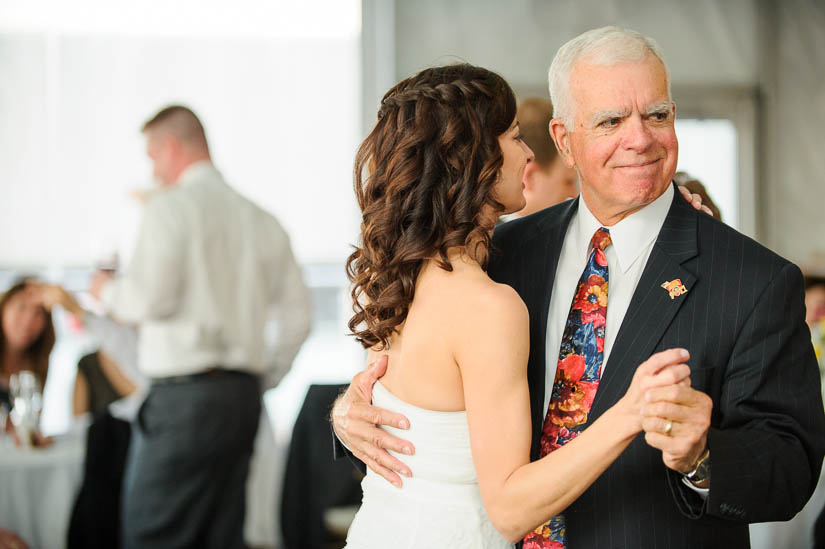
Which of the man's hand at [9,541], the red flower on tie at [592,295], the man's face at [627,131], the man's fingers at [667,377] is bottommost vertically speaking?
the man's hand at [9,541]

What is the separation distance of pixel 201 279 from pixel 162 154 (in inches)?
23.1

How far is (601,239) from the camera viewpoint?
1.76 meters

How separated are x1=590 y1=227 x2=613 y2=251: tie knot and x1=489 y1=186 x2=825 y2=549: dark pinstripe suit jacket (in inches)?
4.7

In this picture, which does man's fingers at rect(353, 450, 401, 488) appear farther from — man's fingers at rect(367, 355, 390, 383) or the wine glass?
the wine glass

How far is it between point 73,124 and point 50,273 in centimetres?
100

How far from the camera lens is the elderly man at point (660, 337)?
145 cm

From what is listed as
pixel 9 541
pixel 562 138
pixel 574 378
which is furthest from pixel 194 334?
pixel 574 378

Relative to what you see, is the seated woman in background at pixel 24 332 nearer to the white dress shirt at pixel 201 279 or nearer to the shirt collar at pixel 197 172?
the white dress shirt at pixel 201 279

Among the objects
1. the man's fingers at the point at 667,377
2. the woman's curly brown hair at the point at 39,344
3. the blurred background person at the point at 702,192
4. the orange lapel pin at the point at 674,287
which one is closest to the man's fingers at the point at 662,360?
the man's fingers at the point at 667,377

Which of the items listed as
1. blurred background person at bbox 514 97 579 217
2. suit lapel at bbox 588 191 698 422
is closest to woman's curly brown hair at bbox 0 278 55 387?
blurred background person at bbox 514 97 579 217

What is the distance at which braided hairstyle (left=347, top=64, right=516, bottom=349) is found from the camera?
1546mm

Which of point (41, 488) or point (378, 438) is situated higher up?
point (378, 438)

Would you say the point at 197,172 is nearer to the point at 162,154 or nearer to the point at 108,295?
the point at 162,154

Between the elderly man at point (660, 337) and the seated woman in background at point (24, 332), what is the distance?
3319mm
